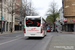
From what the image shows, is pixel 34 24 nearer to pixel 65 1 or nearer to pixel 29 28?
pixel 29 28

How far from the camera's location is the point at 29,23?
57.6ft

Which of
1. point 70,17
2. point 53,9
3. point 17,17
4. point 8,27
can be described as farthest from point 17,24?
point 70,17

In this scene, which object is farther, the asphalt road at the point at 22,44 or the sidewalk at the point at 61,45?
the asphalt road at the point at 22,44

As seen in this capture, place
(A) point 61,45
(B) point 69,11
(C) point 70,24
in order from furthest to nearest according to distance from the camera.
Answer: (C) point 70,24 → (B) point 69,11 → (A) point 61,45

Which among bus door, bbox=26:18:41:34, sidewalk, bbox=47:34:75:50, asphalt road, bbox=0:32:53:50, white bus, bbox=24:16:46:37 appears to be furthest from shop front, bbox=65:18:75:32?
sidewalk, bbox=47:34:75:50

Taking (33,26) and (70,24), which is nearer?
(33,26)

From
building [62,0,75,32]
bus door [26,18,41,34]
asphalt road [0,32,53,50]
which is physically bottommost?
asphalt road [0,32,53,50]

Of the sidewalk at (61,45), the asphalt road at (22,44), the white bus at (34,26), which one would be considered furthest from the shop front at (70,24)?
the sidewalk at (61,45)

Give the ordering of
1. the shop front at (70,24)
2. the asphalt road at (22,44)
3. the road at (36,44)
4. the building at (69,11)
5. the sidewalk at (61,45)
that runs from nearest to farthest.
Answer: the sidewalk at (61,45), the road at (36,44), the asphalt road at (22,44), the building at (69,11), the shop front at (70,24)

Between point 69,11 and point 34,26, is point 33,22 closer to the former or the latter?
point 34,26

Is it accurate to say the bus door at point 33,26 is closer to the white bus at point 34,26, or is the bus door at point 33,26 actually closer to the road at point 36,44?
the white bus at point 34,26

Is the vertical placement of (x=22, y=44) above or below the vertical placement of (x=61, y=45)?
below

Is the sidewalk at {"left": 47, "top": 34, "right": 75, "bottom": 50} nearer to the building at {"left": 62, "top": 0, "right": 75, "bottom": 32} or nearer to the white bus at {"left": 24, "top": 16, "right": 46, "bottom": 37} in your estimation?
the white bus at {"left": 24, "top": 16, "right": 46, "bottom": 37}

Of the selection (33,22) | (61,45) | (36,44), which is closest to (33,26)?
(33,22)
